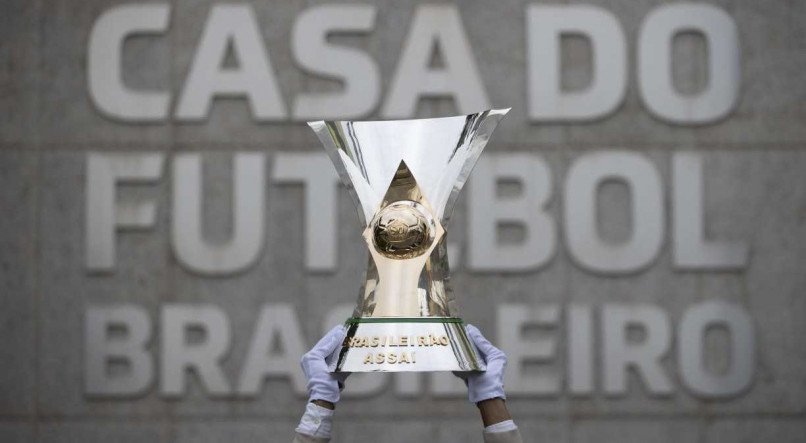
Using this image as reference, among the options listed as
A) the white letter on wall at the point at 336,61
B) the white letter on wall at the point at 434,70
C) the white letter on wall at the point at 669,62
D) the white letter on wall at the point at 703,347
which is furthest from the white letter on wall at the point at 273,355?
the white letter on wall at the point at 669,62

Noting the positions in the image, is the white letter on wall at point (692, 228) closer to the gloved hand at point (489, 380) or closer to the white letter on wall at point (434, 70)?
the white letter on wall at point (434, 70)

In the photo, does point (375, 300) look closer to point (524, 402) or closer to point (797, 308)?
point (524, 402)

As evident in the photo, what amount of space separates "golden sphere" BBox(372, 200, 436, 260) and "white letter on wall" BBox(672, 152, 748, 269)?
4.70 meters

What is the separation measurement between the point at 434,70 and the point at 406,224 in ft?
15.3

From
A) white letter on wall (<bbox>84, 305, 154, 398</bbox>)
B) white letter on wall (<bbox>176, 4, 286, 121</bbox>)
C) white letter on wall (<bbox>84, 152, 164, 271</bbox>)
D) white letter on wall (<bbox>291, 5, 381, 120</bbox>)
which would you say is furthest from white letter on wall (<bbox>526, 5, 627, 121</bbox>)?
white letter on wall (<bbox>84, 305, 154, 398</bbox>)

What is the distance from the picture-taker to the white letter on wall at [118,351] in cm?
761

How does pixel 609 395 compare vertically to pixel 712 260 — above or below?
below

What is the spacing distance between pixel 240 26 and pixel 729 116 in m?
3.09

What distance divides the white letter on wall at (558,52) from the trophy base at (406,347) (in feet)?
15.5

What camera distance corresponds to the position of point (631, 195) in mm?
7691

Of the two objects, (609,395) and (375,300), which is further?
(609,395)

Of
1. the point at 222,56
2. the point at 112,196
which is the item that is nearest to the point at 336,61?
the point at 222,56

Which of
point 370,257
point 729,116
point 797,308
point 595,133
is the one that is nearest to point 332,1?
point 595,133

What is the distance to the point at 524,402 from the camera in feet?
24.8
